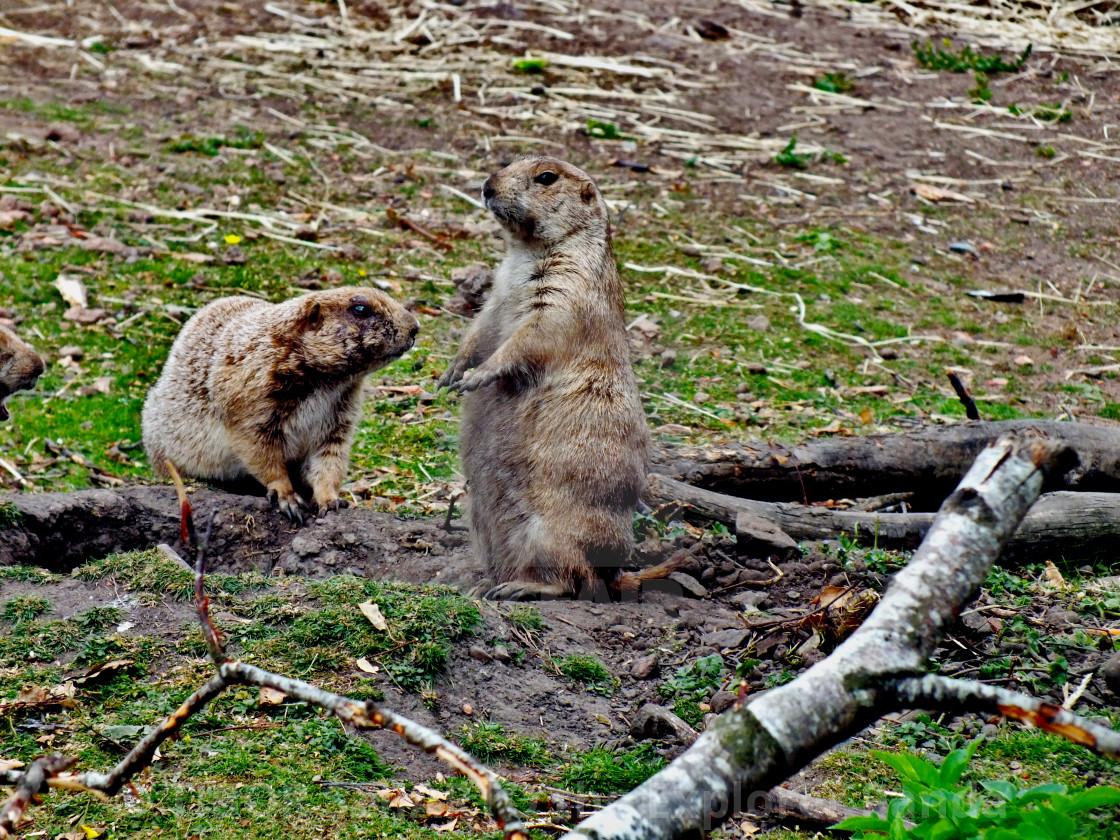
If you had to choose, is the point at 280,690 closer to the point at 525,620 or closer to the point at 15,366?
the point at 525,620

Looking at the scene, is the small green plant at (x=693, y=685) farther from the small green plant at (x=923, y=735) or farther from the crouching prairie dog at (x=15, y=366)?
the crouching prairie dog at (x=15, y=366)

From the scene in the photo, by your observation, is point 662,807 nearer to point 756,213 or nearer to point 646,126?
point 756,213

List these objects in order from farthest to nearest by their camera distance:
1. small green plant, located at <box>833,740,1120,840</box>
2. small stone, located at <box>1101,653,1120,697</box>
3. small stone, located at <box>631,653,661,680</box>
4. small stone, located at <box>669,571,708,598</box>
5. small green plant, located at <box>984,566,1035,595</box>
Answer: small stone, located at <box>669,571,708,598</box>, small green plant, located at <box>984,566,1035,595</box>, small stone, located at <box>631,653,661,680</box>, small stone, located at <box>1101,653,1120,697</box>, small green plant, located at <box>833,740,1120,840</box>

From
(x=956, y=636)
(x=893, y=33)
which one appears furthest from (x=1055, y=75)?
(x=956, y=636)

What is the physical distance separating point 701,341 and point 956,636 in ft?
14.7

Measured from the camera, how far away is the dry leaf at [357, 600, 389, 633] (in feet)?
13.3

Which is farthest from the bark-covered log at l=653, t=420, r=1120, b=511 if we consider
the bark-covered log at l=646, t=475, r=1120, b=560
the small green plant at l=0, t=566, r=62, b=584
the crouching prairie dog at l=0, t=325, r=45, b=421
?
the crouching prairie dog at l=0, t=325, r=45, b=421

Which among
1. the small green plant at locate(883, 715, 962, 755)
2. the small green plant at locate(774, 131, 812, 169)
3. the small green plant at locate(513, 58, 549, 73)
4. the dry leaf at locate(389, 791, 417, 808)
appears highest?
the small green plant at locate(513, 58, 549, 73)

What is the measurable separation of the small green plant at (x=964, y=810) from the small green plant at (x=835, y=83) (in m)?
10.3

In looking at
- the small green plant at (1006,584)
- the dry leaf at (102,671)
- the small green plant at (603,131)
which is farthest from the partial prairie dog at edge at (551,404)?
the small green plant at (603,131)

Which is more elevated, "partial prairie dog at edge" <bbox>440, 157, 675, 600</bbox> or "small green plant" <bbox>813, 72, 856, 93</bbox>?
"small green plant" <bbox>813, 72, 856, 93</bbox>

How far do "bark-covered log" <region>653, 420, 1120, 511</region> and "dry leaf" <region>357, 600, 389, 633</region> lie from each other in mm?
2100

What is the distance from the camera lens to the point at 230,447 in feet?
19.6

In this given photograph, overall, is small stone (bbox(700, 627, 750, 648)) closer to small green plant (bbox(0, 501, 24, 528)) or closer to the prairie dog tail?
the prairie dog tail
